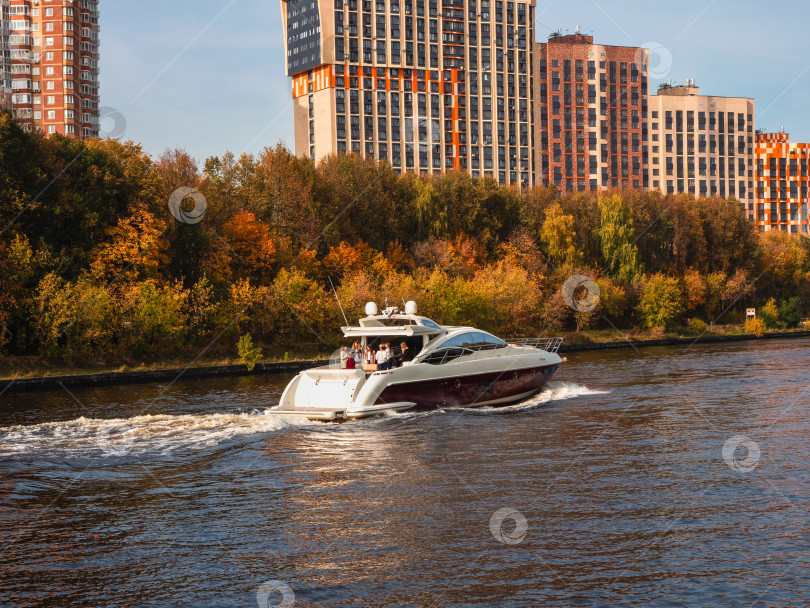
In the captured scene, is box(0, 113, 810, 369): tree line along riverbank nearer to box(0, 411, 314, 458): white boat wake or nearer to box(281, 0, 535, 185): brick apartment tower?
box(0, 411, 314, 458): white boat wake

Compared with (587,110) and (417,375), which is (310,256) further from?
(587,110)

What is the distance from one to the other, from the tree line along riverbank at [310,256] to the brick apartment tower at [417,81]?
65044mm

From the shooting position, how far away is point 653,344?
263 ft

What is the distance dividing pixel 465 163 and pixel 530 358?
447 feet

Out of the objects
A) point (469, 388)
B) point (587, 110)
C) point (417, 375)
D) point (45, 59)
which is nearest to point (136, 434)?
point (417, 375)

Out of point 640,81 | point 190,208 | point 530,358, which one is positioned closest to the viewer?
point 530,358

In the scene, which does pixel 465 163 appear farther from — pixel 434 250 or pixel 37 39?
pixel 434 250

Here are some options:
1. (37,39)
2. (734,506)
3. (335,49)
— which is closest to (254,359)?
(734,506)

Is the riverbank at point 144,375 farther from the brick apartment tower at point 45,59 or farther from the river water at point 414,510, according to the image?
the brick apartment tower at point 45,59

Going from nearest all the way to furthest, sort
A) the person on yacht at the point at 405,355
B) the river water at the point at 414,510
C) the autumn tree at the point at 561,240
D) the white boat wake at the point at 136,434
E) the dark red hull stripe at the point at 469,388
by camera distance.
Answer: the river water at the point at 414,510 → the white boat wake at the point at 136,434 → the dark red hull stripe at the point at 469,388 → the person on yacht at the point at 405,355 → the autumn tree at the point at 561,240

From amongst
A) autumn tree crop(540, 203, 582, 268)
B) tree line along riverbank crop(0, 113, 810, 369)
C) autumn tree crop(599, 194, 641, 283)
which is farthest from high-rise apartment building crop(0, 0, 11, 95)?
autumn tree crop(599, 194, 641, 283)

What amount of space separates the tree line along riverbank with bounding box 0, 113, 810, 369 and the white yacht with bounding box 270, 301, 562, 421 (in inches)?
932

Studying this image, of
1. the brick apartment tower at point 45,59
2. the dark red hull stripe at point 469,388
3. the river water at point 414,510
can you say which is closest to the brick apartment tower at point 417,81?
the brick apartment tower at point 45,59

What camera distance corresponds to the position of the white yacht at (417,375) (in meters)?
28.7
